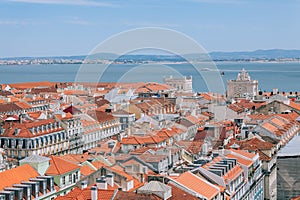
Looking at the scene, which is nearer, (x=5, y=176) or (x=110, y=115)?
(x=5, y=176)

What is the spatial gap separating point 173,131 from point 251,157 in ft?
35.8

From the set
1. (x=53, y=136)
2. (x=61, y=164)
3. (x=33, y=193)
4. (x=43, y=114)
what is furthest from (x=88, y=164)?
(x=43, y=114)

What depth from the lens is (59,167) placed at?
23312mm

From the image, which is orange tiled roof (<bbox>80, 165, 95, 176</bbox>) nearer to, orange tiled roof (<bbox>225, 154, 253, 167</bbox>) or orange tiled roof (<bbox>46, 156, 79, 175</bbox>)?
orange tiled roof (<bbox>46, 156, 79, 175</bbox>)

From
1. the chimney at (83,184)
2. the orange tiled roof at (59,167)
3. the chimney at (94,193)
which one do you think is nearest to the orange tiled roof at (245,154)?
the orange tiled roof at (59,167)

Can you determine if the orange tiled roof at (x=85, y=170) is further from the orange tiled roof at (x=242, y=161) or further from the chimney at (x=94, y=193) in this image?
the chimney at (x=94, y=193)

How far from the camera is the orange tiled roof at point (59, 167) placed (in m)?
22.9

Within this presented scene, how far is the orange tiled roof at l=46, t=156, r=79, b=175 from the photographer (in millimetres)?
22891

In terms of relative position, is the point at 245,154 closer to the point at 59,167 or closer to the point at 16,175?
the point at 59,167

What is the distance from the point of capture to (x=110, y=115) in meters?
46.8

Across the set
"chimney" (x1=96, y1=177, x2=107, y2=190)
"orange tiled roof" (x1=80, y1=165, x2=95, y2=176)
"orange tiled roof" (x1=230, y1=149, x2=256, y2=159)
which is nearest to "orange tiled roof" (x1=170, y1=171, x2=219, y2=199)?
"chimney" (x1=96, y1=177, x2=107, y2=190)

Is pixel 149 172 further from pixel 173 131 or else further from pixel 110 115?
pixel 110 115

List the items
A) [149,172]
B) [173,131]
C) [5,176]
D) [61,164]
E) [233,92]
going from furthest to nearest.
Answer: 1. [233,92]
2. [173,131]
3. [61,164]
4. [149,172]
5. [5,176]

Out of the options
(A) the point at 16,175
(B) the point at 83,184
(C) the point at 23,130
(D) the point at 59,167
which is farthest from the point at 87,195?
(C) the point at 23,130
